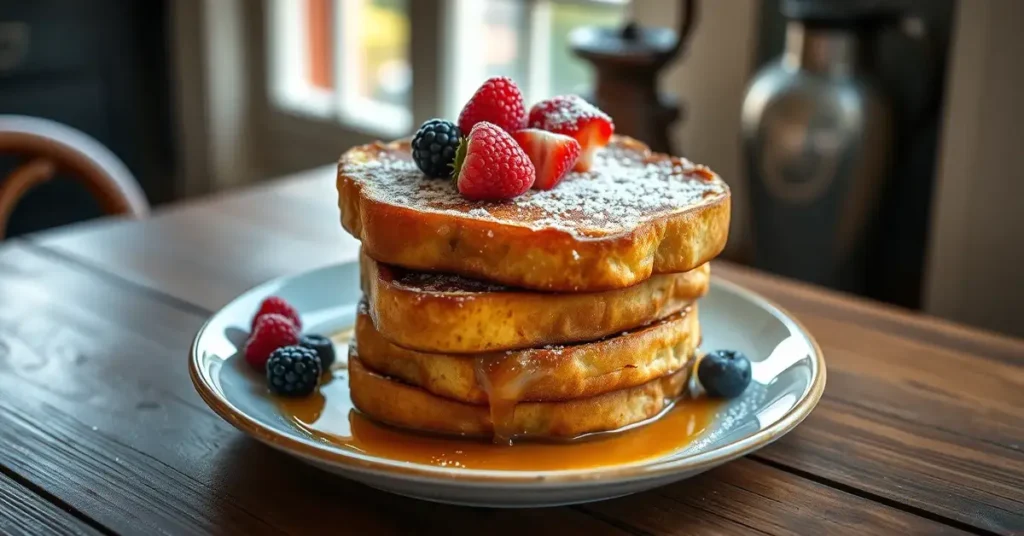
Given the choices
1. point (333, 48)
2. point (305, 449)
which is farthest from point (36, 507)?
point (333, 48)

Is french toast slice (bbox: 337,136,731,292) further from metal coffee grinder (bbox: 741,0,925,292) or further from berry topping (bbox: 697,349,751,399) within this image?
metal coffee grinder (bbox: 741,0,925,292)

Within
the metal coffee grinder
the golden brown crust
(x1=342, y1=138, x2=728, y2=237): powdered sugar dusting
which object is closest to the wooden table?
→ the golden brown crust

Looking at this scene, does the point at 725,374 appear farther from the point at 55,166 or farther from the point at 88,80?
the point at 88,80

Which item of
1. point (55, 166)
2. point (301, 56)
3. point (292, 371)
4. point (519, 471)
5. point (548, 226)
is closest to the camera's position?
point (519, 471)

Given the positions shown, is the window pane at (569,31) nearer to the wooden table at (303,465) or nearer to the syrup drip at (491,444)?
the wooden table at (303,465)

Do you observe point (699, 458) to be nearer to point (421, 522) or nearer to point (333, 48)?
point (421, 522)

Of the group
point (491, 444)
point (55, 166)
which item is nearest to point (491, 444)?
point (491, 444)

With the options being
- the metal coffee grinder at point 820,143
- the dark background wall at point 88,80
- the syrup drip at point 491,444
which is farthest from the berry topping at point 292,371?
the dark background wall at point 88,80
